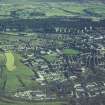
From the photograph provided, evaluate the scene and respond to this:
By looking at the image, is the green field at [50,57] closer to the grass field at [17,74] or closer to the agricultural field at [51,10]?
the grass field at [17,74]

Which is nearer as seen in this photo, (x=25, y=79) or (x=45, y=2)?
(x=25, y=79)

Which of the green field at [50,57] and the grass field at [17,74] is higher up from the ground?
the grass field at [17,74]

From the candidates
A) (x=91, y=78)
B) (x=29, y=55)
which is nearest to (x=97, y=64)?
(x=91, y=78)

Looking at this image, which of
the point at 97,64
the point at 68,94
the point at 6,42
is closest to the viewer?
the point at 68,94

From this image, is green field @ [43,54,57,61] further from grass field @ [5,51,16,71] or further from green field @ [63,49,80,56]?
grass field @ [5,51,16,71]

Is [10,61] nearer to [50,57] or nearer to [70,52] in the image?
[50,57]

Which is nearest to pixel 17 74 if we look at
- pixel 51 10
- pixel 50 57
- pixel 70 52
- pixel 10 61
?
pixel 10 61

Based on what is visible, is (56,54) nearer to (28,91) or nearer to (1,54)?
(1,54)

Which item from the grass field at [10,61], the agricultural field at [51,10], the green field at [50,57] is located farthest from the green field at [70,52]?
the agricultural field at [51,10]

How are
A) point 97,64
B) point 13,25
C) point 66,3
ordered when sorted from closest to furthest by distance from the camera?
point 97,64
point 13,25
point 66,3

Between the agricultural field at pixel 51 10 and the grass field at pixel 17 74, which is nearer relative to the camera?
the grass field at pixel 17 74

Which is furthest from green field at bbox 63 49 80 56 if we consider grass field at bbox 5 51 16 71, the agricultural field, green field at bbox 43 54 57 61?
the agricultural field
